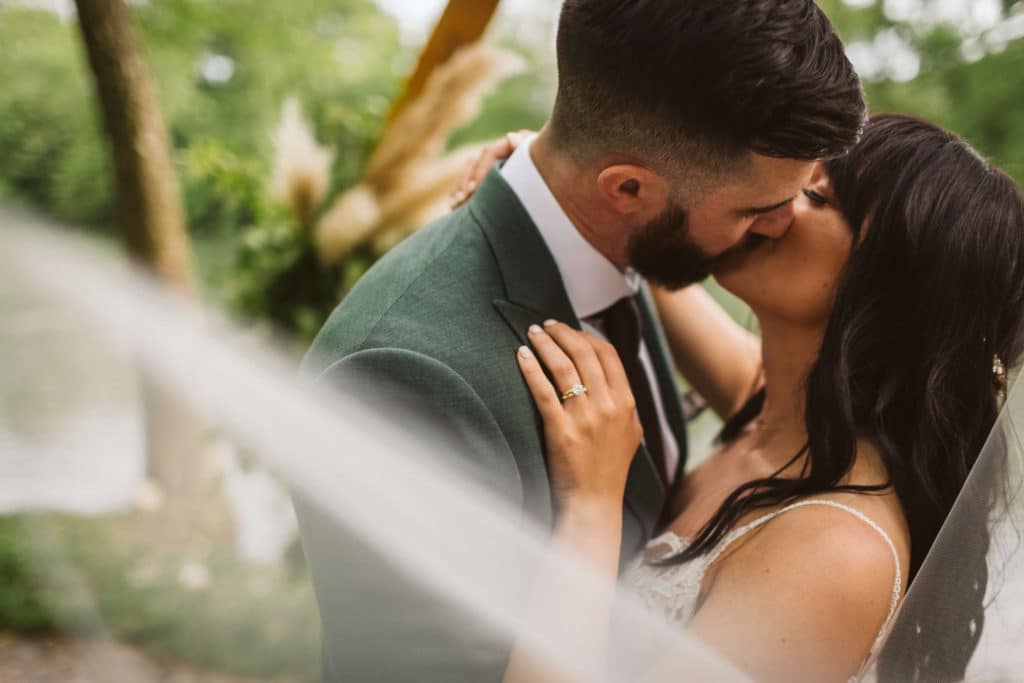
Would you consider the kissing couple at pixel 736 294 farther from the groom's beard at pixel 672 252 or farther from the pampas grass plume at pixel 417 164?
the pampas grass plume at pixel 417 164

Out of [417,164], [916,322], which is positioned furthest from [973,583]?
[417,164]

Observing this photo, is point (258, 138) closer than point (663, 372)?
No

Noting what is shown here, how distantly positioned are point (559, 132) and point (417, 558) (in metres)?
0.87

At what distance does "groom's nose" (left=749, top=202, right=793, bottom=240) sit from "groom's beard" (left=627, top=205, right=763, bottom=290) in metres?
0.05

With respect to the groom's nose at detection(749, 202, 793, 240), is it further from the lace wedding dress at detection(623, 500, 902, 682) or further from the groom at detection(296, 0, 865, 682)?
the lace wedding dress at detection(623, 500, 902, 682)

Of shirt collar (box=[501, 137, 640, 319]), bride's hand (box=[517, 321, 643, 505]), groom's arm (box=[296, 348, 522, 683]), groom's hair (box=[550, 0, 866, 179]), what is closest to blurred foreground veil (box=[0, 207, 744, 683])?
groom's arm (box=[296, 348, 522, 683])

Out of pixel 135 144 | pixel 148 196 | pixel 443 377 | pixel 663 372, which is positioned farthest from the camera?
pixel 148 196

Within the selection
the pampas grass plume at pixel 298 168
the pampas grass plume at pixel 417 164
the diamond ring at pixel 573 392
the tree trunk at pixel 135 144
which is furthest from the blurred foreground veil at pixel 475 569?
the tree trunk at pixel 135 144

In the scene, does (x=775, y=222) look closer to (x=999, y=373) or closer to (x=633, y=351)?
(x=633, y=351)

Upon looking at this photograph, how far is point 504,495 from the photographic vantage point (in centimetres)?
142

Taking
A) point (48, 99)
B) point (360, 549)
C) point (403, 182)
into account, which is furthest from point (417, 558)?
point (48, 99)

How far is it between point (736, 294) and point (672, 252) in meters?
0.26

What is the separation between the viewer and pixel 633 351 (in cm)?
182

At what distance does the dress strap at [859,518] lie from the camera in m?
1.55
